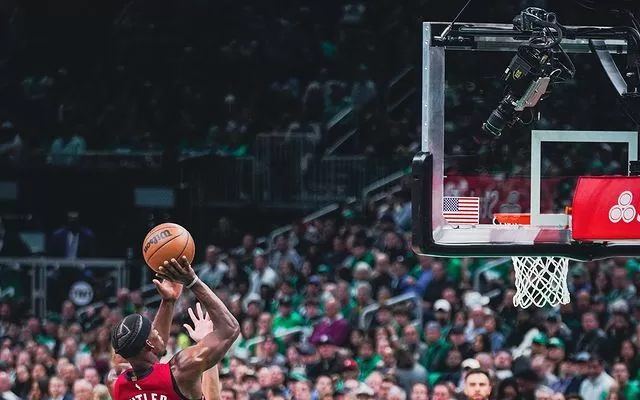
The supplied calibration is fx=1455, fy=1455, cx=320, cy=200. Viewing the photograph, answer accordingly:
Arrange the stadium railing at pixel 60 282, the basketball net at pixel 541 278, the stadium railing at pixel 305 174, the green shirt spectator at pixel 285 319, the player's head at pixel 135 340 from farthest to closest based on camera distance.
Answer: the stadium railing at pixel 305 174 < the stadium railing at pixel 60 282 < the green shirt spectator at pixel 285 319 < the basketball net at pixel 541 278 < the player's head at pixel 135 340

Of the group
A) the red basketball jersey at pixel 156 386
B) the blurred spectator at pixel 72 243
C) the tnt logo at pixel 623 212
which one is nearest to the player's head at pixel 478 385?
the tnt logo at pixel 623 212

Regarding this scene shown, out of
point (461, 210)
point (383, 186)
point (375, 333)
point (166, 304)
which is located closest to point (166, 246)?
point (166, 304)

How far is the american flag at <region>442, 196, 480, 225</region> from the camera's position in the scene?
28.4ft

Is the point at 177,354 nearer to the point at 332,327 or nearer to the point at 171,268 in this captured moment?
the point at 171,268

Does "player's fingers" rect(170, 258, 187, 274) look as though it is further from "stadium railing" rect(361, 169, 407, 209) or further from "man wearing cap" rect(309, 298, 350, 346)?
"stadium railing" rect(361, 169, 407, 209)

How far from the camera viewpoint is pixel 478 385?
32.1 feet

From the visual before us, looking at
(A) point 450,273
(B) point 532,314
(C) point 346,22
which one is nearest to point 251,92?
(C) point 346,22

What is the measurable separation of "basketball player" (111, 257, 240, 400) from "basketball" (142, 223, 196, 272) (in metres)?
0.33

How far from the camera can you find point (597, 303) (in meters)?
13.6

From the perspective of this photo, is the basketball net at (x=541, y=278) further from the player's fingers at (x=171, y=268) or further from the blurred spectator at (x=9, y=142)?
the blurred spectator at (x=9, y=142)

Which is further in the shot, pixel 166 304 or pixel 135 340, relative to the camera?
pixel 166 304

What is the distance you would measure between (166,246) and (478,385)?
3.25m

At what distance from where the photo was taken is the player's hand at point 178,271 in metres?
6.74

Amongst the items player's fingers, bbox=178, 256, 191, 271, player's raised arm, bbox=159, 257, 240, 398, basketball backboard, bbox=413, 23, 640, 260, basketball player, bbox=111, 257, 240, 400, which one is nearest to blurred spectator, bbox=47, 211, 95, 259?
basketball backboard, bbox=413, 23, 640, 260
